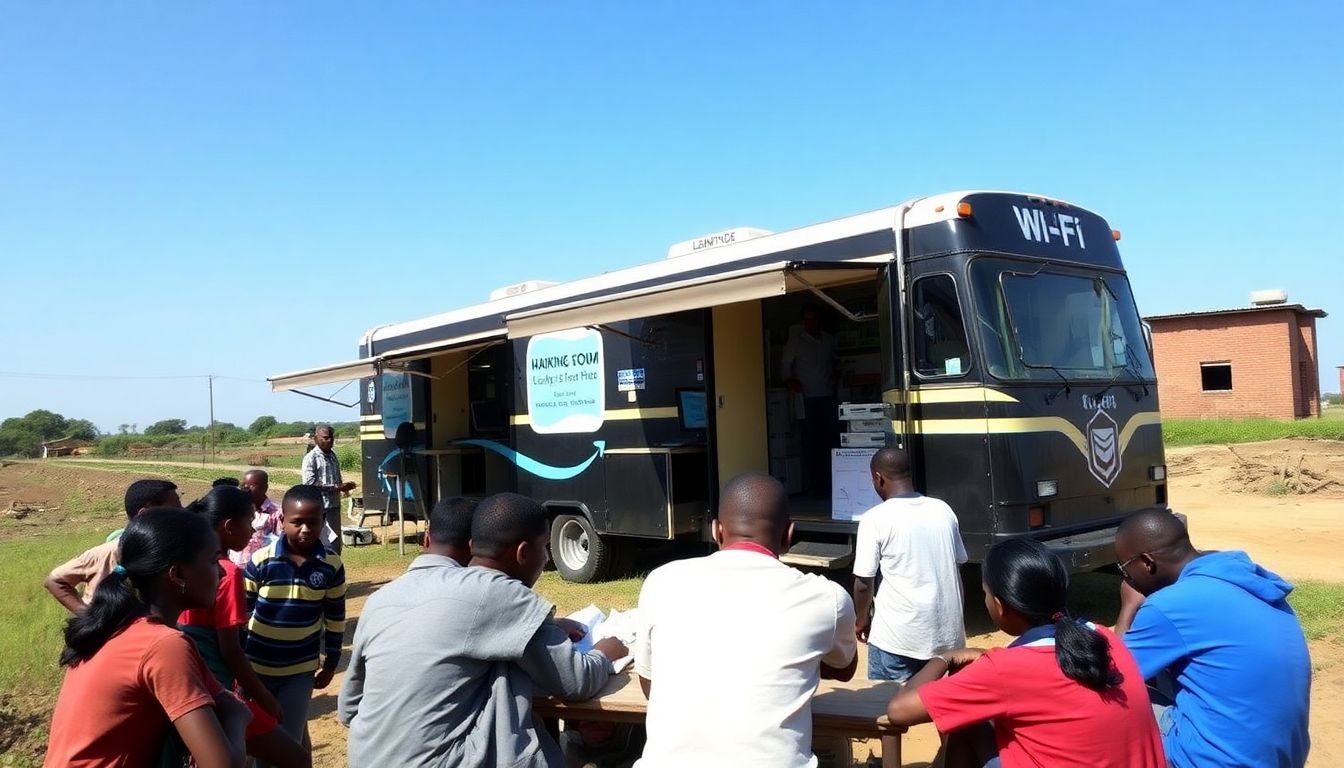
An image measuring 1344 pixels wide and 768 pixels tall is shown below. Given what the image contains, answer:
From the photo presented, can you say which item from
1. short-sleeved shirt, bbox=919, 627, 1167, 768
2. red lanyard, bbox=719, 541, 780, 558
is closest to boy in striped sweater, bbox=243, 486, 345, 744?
red lanyard, bbox=719, 541, 780, 558

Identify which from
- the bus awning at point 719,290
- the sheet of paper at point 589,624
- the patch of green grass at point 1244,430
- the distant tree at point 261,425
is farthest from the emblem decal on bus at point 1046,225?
the distant tree at point 261,425

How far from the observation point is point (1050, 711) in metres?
2.27

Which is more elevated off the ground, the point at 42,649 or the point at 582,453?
the point at 582,453

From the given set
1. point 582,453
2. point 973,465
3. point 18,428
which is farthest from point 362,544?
point 18,428

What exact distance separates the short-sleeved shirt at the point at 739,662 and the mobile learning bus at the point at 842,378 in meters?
3.94

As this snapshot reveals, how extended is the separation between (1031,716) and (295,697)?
112 inches

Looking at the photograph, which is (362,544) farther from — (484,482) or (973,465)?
(973,465)

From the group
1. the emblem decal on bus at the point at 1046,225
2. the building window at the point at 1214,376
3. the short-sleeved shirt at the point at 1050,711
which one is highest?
the emblem decal on bus at the point at 1046,225

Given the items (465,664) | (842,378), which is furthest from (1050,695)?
(842,378)

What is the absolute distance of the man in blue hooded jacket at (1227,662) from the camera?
252 cm

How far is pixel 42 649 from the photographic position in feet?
22.6

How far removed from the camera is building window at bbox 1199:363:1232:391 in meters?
23.0

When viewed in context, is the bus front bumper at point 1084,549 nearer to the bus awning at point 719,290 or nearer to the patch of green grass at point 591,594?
the bus awning at point 719,290

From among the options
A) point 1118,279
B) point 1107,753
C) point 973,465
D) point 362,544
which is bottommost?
point 362,544
